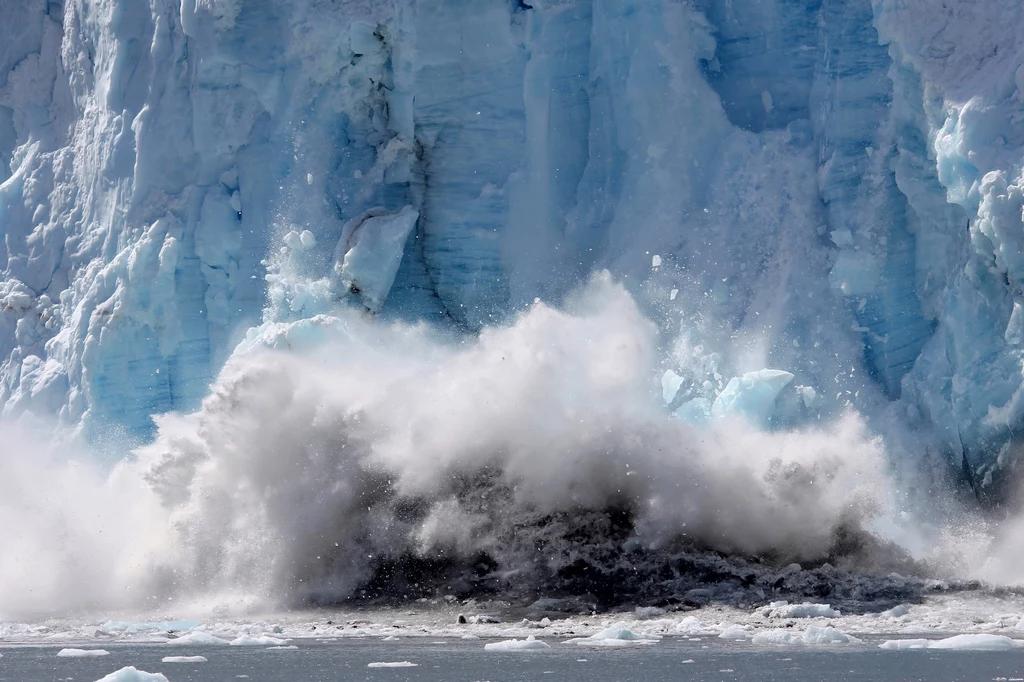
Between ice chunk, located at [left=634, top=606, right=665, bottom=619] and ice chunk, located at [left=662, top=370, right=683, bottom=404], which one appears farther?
ice chunk, located at [left=662, top=370, right=683, bottom=404]

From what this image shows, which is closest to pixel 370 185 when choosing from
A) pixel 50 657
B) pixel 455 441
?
pixel 455 441

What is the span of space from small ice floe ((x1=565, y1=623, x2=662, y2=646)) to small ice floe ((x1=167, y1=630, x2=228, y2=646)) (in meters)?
4.72

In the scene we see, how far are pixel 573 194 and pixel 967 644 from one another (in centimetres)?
1160

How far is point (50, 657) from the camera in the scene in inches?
832

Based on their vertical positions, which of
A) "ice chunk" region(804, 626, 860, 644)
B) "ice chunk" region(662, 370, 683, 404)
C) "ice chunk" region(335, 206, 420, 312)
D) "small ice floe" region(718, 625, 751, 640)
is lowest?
"ice chunk" region(804, 626, 860, 644)

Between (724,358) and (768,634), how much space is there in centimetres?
623

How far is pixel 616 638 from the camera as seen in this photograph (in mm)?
21312

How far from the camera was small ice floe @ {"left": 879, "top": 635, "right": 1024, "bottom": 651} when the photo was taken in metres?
19.2

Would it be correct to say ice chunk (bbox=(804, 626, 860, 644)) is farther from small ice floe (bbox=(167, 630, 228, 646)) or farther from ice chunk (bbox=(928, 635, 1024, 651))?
small ice floe (bbox=(167, 630, 228, 646))

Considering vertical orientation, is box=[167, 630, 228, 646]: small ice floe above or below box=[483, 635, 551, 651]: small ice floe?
above

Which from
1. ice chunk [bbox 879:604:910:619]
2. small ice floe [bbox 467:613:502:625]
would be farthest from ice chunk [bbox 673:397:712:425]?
ice chunk [bbox 879:604:910:619]

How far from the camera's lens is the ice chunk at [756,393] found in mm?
25328

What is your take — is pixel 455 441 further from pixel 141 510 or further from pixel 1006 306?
pixel 1006 306

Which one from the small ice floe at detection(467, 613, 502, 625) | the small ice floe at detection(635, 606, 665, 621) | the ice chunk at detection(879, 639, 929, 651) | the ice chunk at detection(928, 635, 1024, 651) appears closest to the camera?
the ice chunk at detection(928, 635, 1024, 651)
